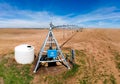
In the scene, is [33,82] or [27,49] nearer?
[33,82]

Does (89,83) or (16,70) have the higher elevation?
(16,70)

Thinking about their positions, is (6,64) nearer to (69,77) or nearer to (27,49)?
(27,49)

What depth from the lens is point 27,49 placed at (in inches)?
506

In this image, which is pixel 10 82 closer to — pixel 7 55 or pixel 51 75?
pixel 51 75

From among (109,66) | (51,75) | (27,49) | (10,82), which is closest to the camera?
(10,82)

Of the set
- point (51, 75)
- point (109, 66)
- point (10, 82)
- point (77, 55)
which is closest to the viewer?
point (10, 82)

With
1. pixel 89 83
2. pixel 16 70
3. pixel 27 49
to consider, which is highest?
pixel 27 49

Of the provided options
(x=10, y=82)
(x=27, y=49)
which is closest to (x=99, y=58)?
(x=27, y=49)

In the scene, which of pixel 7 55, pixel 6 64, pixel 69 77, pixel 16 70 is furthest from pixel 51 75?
pixel 7 55

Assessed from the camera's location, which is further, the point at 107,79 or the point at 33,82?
the point at 107,79

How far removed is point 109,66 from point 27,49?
322 inches

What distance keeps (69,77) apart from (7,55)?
7.09m

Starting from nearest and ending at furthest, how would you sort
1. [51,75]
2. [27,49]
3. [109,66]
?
[51,75]
[27,49]
[109,66]

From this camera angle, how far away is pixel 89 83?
38.7 ft
